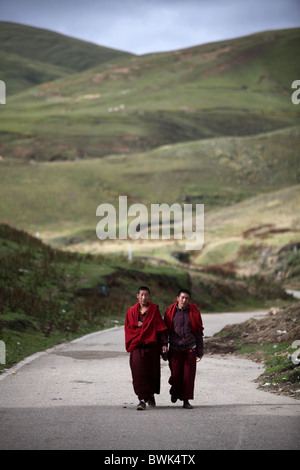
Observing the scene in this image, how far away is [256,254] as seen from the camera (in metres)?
53.6

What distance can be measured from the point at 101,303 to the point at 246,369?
12.1 meters

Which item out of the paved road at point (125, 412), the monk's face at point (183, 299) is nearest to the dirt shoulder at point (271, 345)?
the paved road at point (125, 412)

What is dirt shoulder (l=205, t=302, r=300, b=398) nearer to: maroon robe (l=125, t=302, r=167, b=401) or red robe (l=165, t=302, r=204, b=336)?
red robe (l=165, t=302, r=204, b=336)

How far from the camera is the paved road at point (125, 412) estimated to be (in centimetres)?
774

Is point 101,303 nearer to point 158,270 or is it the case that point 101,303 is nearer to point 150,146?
point 158,270

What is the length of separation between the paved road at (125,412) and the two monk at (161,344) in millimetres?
327

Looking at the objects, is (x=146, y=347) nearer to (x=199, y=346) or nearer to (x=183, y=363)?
(x=183, y=363)

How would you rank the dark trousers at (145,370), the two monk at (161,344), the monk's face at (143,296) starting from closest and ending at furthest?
the dark trousers at (145,370) < the two monk at (161,344) < the monk's face at (143,296)

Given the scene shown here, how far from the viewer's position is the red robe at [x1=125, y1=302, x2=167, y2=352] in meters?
10.3

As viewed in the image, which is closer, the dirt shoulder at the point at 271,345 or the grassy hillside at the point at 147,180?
the dirt shoulder at the point at 271,345

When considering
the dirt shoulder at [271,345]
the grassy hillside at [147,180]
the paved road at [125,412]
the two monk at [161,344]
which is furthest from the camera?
the grassy hillside at [147,180]

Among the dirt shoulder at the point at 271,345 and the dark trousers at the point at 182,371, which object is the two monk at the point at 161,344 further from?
the dirt shoulder at the point at 271,345

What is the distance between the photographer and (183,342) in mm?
10492

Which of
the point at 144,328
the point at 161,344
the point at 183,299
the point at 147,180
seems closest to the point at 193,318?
the point at 183,299
